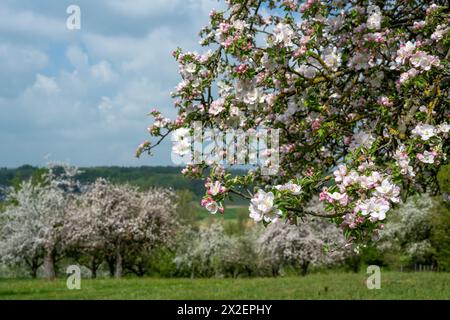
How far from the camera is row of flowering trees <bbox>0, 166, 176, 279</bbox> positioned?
36250mm

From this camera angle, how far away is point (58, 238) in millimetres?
37688

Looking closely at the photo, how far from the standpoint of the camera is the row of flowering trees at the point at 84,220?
119ft

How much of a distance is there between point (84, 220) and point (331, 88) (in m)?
32.8

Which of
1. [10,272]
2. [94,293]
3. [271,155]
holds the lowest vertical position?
[10,272]

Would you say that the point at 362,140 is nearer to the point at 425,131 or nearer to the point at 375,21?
the point at 425,131

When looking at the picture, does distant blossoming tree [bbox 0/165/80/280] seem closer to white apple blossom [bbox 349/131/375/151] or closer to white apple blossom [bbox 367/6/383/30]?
white apple blossom [bbox 349/131/375/151]

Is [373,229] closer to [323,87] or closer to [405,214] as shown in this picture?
[323,87]

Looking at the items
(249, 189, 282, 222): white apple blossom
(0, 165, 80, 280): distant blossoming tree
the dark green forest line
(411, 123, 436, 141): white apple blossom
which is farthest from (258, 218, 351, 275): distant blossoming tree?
the dark green forest line

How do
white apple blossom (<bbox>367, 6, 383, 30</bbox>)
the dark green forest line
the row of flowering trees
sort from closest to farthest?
white apple blossom (<bbox>367, 6, 383, 30</bbox>)
the row of flowering trees
the dark green forest line

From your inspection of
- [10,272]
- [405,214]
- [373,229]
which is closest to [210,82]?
[373,229]

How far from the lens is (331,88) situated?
238 inches

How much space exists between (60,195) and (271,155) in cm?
3284

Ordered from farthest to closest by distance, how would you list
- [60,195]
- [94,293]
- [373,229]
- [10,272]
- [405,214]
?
[10,272], [405,214], [60,195], [94,293], [373,229]

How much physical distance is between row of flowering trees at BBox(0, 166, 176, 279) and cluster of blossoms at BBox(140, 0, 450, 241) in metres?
30.4
